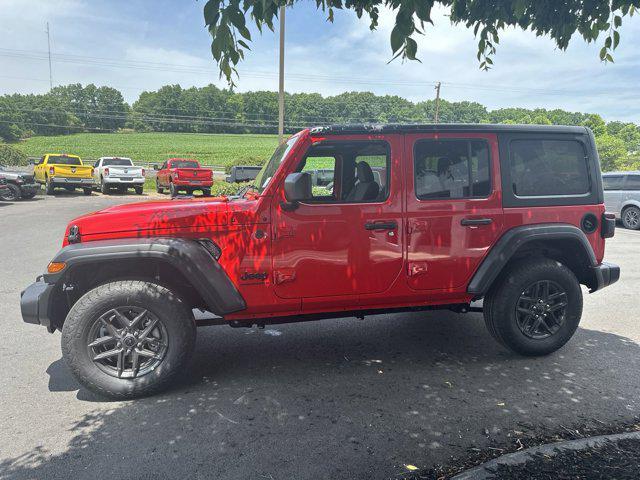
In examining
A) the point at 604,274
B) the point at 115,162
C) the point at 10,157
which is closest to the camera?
the point at 604,274

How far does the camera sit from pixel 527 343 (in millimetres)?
4074

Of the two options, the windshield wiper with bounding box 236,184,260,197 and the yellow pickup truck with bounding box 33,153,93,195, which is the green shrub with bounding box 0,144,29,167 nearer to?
the yellow pickup truck with bounding box 33,153,93,195

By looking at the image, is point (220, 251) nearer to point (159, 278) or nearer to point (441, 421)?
point (159, 278)

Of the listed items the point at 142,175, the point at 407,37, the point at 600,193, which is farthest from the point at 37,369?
the point at 142,175

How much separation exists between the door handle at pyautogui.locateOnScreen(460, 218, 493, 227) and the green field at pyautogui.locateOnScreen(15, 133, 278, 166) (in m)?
56.2

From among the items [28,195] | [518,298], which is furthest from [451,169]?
[28,195]

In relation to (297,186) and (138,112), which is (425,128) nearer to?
(297,186)

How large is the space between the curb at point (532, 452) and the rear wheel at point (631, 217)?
12875 millimetres

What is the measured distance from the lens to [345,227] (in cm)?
359

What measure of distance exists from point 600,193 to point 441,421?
270cm

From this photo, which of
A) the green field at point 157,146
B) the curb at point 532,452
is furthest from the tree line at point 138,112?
the curb at point 532,452

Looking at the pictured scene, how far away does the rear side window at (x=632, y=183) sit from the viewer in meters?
13.4

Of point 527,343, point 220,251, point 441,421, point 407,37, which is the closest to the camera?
point 407,37

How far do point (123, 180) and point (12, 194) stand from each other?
463 centimetres
